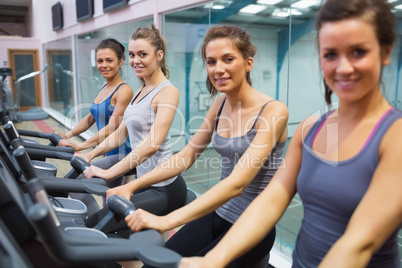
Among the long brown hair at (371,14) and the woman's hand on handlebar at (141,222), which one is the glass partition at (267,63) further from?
the woman's hand on handlebar at (141,222)

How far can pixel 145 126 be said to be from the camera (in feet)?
6.30

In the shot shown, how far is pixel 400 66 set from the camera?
1.97m

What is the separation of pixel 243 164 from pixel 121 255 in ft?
1.87

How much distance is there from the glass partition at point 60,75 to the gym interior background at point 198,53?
0.10ft

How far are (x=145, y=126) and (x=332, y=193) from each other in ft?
4.03

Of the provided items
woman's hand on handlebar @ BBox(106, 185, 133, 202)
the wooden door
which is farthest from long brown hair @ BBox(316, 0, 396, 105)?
the wooden door

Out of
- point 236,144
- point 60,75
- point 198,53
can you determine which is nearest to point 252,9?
point 198,53

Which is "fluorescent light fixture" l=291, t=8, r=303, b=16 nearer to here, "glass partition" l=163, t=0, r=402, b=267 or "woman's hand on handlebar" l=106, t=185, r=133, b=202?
"glass partition" l=163, t=0, r=402, b=267

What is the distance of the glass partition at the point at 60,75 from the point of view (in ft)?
25.0

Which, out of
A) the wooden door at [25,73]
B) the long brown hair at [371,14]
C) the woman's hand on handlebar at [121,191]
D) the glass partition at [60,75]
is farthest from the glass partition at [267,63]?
the wooden door at [25,73]

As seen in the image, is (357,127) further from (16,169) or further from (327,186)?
(16,169)

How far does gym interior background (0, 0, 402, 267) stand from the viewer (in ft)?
Result: 8.23

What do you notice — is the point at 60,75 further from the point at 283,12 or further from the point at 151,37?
the point at 151,37

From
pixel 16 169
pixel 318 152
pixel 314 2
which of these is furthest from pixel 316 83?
pixel 16 169
